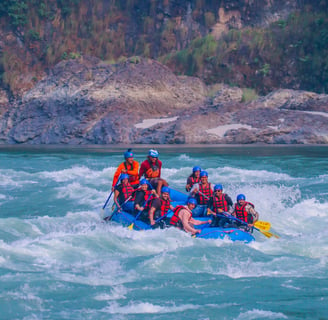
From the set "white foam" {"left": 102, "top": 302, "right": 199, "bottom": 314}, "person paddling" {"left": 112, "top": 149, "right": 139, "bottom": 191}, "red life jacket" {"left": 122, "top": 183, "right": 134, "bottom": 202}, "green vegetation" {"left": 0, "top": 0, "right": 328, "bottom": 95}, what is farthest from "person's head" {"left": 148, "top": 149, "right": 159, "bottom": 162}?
"green vegetation" {"left": 0, "top": 0, "right": 328, "bottom": 95}

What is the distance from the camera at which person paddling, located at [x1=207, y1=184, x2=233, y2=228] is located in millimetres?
11156

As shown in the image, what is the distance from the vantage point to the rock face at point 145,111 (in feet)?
110

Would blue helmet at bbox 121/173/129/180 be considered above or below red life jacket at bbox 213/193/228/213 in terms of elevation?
above

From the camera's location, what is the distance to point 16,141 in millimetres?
41438

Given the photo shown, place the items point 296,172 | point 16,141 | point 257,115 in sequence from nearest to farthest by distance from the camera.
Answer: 1. point 296,172
2. point 257,115
3. point 16,141

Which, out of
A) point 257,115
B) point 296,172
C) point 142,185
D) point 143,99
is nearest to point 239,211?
point 142,185

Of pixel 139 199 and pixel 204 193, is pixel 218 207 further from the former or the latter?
pixel 139 199

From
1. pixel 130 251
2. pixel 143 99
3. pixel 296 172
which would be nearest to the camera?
pixel 130 251

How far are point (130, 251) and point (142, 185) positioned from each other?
2.28 m

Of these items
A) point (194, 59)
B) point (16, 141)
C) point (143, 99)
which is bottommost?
point (16, 141)

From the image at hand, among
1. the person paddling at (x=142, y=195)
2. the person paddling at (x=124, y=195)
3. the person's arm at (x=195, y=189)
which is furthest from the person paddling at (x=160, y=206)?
the person paddling at (x=124, y=195)

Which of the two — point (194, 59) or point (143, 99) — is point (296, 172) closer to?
point (143, 99)

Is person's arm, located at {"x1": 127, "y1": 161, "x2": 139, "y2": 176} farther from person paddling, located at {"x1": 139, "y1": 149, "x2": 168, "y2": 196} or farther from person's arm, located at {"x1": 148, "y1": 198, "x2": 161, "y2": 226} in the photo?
person's arm, located at {"x1": 148, "y1": 198, "x2": 161, "y2": 226}

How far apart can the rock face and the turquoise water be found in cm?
1723
